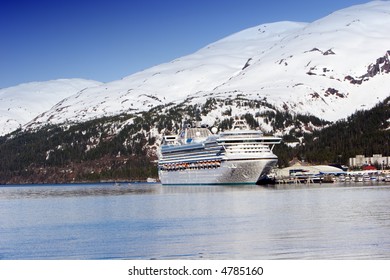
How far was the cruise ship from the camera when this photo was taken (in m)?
113

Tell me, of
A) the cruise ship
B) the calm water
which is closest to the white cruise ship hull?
the cruise ship

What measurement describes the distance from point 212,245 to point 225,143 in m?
81.7

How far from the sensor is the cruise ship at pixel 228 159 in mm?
113000

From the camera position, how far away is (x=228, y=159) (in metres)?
114

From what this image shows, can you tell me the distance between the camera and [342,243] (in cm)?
3266

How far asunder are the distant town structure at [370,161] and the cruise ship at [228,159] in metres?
34.6

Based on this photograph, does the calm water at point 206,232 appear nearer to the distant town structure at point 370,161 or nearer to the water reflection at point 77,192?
the water reflection at point 77,192

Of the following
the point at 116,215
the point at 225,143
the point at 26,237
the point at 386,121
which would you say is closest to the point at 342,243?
the point at 26,237

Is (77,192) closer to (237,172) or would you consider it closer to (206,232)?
(237,172)

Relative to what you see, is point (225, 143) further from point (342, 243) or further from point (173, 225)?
point (342, 243)

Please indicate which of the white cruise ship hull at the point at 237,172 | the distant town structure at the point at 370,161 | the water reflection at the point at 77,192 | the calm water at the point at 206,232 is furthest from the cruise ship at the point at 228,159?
the calm water at the point at 206,232

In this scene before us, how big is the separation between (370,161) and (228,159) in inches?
1996

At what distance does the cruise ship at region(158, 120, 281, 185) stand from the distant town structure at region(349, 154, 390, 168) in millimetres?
34560

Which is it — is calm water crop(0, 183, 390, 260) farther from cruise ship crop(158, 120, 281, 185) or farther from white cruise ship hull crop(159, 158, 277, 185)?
cruise ship crop(158, 120, 281, 185)
